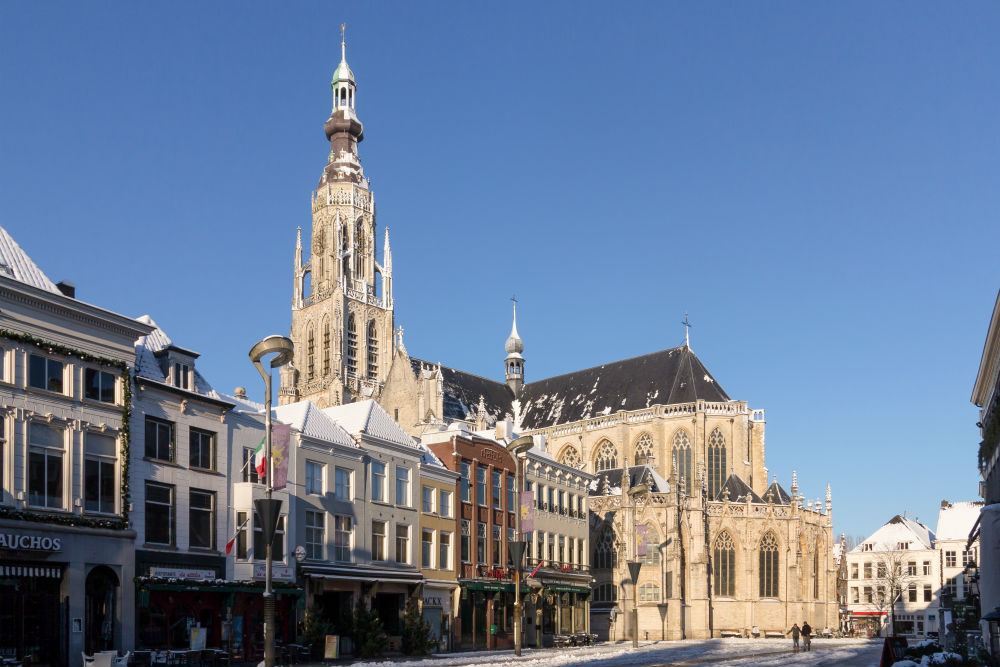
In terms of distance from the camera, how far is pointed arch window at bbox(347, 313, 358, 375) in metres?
106

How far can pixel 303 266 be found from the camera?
11294 cm

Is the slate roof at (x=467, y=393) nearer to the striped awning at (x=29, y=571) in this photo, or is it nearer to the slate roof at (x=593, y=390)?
the slate roof at (x=593, y=390)

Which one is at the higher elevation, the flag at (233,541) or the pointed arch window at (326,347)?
the pointed arch window at (326,347)

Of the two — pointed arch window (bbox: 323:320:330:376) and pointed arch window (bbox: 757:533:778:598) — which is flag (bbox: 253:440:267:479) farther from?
pointed arch window (bbox: 323:320:330:376)

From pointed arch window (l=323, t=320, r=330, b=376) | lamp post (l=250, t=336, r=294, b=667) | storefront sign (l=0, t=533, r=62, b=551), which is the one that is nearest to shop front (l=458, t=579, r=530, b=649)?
storefront sign (l=0, t=533, r=62, b=551)

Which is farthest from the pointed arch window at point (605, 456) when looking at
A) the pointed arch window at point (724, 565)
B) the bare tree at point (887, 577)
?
the bare tree at point (887, 577)

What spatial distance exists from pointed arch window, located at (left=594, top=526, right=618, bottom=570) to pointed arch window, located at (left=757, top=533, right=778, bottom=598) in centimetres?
1067

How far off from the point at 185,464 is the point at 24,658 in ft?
26.4

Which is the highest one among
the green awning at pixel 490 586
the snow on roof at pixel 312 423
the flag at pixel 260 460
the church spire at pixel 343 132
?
the church spire at pixel 343 132

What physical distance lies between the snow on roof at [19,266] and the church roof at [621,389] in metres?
64.3

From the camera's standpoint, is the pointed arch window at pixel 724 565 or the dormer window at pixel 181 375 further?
the pointed arch window at pixel 724 565

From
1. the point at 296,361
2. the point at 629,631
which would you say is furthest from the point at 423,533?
the point at 296,361

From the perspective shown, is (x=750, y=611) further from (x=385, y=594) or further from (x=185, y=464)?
(x=185, y=464)

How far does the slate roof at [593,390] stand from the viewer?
3583 inches
